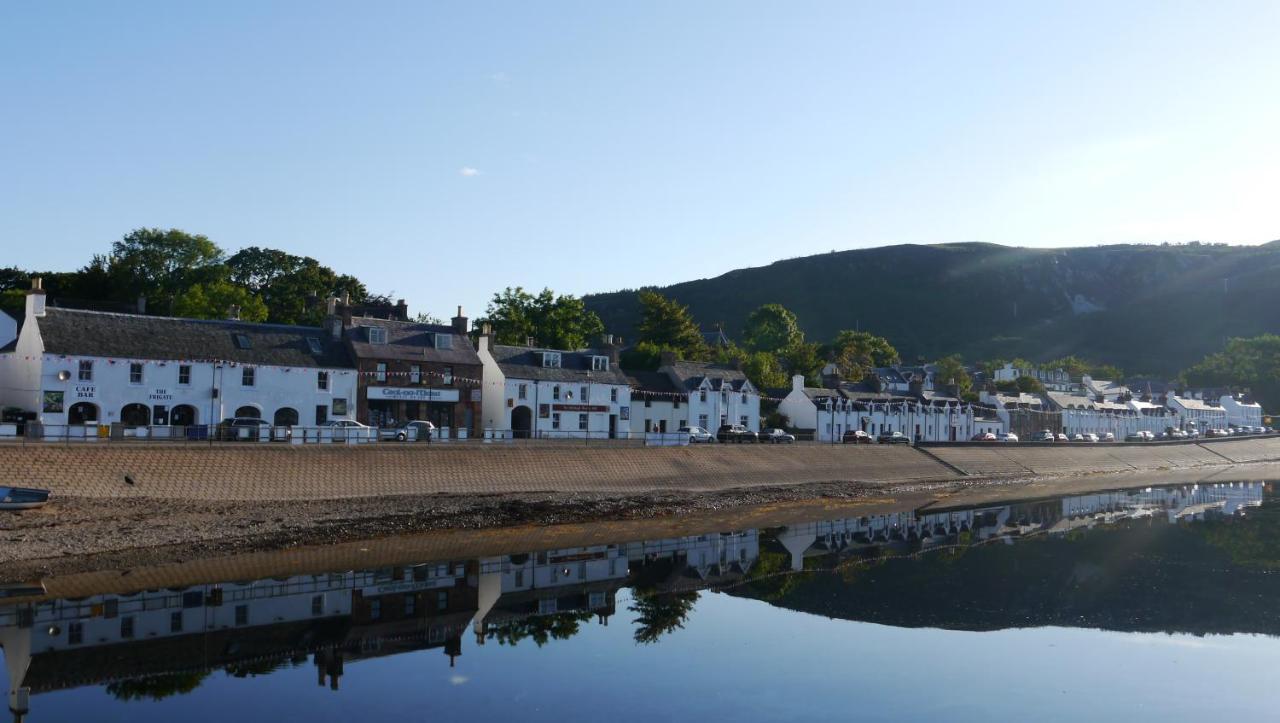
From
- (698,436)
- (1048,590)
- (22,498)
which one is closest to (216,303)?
(698,436)

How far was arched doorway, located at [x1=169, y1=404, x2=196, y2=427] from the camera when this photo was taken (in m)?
53.2

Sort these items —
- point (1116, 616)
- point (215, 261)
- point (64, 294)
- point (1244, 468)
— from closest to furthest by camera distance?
point (1116, 616), point (64, 294), point (215, 261), point (1244, 468)

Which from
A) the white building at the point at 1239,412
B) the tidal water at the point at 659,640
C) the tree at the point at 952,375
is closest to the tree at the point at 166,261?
the tidal water at the point at 659,640

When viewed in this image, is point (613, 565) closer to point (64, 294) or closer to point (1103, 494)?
point (1103, 494)

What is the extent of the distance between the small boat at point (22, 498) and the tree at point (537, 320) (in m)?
60.1

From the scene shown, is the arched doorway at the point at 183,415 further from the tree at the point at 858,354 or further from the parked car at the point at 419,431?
the tree at the point at 858,354

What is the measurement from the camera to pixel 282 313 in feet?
333

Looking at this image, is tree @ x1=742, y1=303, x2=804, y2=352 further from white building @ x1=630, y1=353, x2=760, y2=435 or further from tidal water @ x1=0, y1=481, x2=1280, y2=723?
tidal water @ x1=0, y1=481, x2=1280, y2=723

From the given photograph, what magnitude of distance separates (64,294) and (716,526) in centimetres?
6628

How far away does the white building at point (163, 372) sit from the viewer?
160 ft

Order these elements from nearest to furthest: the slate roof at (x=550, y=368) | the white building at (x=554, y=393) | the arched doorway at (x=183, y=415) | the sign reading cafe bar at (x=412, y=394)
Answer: the arched doorway at (x=183, y=415) → the sign reading cafe bar at (x=412, y=394) → the white building at (x=554, y=393) → the slate roof at (x=550, y=368)

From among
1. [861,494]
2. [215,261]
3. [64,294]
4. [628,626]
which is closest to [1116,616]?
[628,626]

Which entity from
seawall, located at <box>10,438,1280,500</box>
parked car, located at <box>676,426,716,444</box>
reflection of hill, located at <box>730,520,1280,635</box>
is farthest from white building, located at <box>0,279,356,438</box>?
reflection of hill, located at <box>730,520,1280,635</box>

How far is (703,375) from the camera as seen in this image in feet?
280
